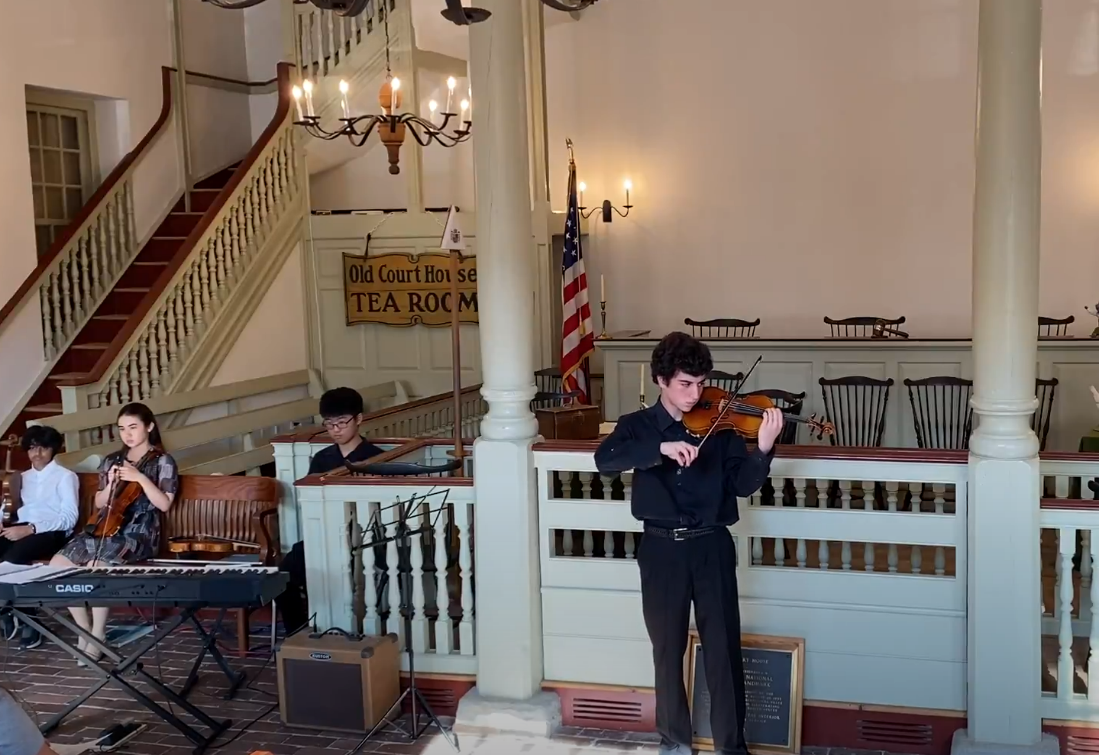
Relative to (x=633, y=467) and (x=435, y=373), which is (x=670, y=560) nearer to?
(x=633, y=467)

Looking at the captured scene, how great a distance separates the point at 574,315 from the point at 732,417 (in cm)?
521

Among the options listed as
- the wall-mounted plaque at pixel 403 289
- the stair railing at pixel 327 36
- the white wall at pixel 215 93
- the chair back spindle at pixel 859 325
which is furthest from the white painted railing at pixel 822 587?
the white wall at pixel 215 93

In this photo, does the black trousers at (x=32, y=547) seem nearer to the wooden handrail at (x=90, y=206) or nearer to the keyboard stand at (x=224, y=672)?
the keyboard stand at (x=224, y=672)

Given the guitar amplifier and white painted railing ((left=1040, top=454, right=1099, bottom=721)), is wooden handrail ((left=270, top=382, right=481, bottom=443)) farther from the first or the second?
white painted railing ((left=1040, top=454, right=1099, bottom=721))

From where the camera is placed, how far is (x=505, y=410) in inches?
176

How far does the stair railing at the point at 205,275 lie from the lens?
25.5 ft

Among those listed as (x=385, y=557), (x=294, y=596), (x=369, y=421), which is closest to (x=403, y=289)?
(x=369, y=421)

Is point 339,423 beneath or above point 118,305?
beneath

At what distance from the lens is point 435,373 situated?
1016 cm

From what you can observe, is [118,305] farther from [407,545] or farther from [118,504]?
[407,545]

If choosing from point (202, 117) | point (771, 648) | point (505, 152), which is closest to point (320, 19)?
point (202, 117)

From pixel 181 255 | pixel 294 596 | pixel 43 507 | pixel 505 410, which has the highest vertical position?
pixel 181 255

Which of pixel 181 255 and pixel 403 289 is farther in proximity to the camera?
pixel 403 289

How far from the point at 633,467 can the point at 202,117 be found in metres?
8.26
